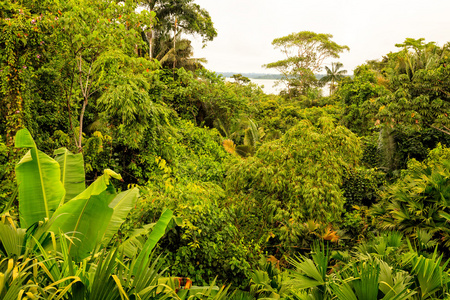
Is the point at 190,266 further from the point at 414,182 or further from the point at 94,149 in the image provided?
the point at 414,182

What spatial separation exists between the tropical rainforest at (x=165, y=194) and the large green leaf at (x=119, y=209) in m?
0.02

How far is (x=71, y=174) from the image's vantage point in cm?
379

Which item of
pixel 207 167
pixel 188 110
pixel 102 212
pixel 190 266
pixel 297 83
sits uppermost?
pixel 297 83

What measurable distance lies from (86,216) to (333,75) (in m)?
39.5

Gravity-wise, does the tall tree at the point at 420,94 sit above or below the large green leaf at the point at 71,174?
above

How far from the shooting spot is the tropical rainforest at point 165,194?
8.81 ft

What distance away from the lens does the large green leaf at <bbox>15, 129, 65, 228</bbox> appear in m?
3.15

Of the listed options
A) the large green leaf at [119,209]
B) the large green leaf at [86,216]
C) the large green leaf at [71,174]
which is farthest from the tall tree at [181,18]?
the large green leaf at [86,216]

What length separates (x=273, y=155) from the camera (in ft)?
20.5

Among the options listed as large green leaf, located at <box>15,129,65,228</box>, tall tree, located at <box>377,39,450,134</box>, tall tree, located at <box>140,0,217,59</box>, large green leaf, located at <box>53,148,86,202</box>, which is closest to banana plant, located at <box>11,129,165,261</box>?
large green leaf, located at <box>15,129,65,228</box>

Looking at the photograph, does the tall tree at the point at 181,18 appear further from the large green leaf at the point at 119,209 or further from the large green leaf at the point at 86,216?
the large green leaf at the point at 86,216

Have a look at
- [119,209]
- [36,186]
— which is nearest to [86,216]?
[119,209]

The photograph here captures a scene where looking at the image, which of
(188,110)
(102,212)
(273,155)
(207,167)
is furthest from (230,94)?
(102,212)

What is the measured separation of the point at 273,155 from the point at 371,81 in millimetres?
14954
